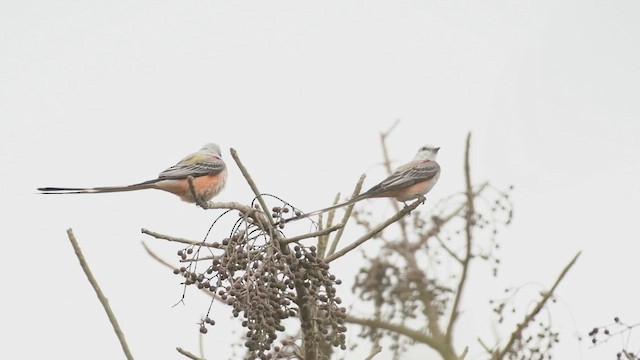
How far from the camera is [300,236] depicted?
377 cm

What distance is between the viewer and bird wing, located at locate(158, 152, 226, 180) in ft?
23.1

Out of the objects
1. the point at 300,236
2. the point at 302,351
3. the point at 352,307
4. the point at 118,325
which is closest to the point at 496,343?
the point at 352,307

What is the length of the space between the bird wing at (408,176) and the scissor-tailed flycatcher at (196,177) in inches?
54.1

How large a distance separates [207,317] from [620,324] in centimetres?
301

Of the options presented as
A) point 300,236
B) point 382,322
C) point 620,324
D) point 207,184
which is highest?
point 207,184

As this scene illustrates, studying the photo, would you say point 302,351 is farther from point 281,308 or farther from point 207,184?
point 207,184

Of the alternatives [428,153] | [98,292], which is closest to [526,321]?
[98,292]

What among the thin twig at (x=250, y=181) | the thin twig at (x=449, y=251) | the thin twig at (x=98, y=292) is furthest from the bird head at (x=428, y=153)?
the thin twig at (x=98, y=292)

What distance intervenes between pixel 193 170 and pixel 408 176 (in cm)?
208

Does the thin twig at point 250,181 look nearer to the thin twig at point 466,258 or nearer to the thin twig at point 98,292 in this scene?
the thin twig at point 98,292

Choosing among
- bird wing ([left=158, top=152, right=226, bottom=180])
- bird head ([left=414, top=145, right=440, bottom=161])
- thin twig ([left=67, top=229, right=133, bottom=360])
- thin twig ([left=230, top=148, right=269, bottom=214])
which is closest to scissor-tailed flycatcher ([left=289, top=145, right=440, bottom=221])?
bird head ([left=414, top=145, right=440, bottom=161])

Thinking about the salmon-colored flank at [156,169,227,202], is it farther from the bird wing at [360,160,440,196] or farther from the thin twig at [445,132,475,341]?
the thin twig at [445,132,475,341]

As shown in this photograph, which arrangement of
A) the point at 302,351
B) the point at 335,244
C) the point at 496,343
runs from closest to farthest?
the point at 302,351 → the point at 335,244 → the point at 496,343

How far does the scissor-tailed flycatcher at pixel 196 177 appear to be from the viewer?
6.82 m
